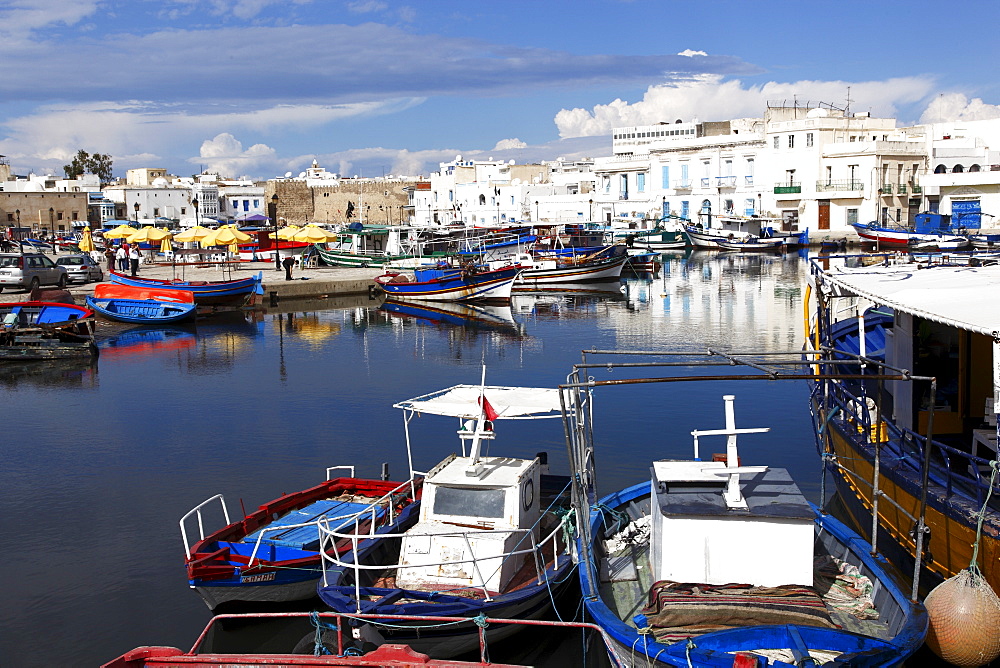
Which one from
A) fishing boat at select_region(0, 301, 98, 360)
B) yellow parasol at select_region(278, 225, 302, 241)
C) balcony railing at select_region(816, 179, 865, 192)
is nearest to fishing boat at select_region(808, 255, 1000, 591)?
fishing boat at select_region(0, 301, 98, 360)

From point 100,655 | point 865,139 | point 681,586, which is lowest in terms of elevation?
point 100,655

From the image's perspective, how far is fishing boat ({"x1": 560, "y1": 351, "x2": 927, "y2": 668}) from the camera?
6523 millimetres

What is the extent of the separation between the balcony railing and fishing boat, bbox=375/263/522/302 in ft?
98.5

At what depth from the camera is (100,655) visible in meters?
8.69

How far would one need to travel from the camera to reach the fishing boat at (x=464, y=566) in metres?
8.01

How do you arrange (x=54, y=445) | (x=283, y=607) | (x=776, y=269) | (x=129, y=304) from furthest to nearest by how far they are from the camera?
(x=776, y=269), (x=129, y=304), (x=54, y=445), (x=283, y=607)

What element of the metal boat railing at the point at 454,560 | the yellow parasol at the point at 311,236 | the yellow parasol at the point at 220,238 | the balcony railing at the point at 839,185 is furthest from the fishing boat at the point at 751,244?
the metal boat railing at the point at 454,560

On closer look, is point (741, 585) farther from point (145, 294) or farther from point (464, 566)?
point (145, 294)

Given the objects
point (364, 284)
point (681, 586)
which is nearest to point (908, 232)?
point (364, 284)

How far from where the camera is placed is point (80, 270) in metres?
35.4

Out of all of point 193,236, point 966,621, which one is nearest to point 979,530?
point 966,621

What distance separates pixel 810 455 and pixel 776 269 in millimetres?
32753

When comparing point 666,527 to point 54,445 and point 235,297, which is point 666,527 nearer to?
point 54,445

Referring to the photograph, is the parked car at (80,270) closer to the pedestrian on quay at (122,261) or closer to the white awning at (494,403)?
the pedestrian on quay at (122,261)
